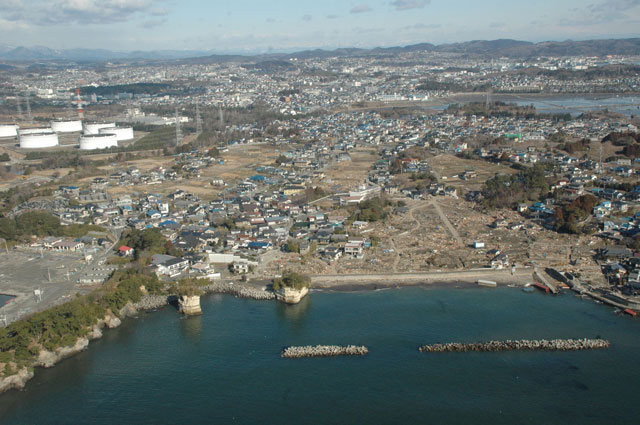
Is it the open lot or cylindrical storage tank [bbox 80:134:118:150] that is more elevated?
cylindrical storage tank [bbox 80:134:118:150]

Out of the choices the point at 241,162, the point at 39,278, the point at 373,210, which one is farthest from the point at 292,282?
the point at 241,162

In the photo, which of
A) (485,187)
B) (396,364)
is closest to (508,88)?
(485,187)

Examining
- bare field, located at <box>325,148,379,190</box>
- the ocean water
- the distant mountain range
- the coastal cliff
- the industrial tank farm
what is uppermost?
the distant mountain range

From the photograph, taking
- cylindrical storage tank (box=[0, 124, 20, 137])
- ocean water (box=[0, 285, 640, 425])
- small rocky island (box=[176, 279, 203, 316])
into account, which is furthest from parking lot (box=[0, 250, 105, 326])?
cylindrical storage tank (box=[0, 124, 20, 137])

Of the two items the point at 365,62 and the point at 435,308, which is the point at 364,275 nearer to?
the point at 435,308

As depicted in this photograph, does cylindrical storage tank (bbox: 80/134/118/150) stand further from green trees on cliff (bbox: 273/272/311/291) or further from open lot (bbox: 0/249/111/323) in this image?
green trees on cliff (bbox: 273/272/311/291)

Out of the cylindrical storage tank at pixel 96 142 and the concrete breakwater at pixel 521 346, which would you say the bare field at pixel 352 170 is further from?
the cylindrical storage tank at pixel 96 142
